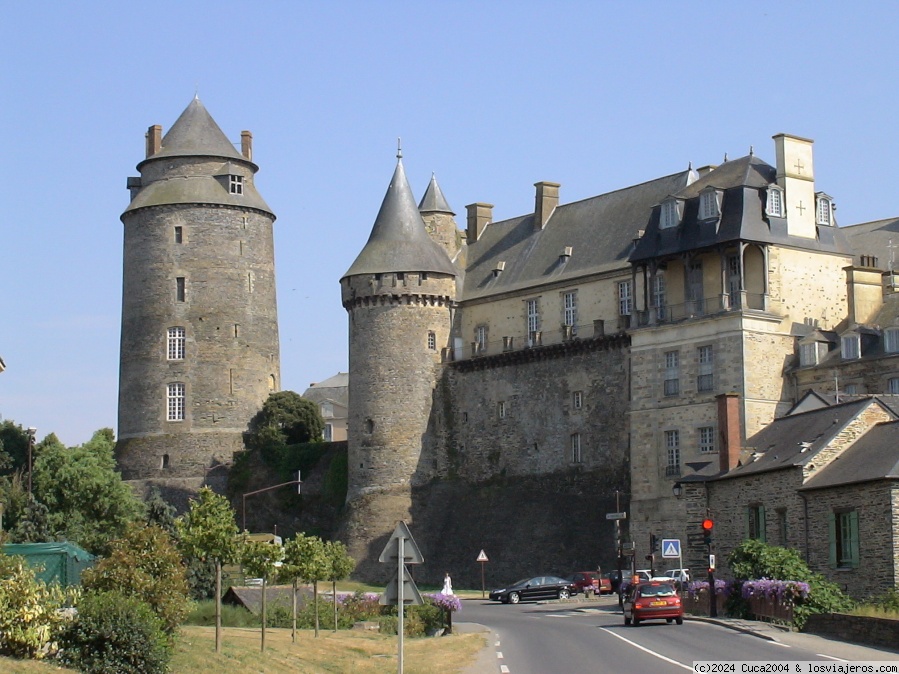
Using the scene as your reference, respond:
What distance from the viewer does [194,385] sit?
77625 mm

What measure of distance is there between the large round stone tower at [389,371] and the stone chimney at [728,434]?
22.6 metres

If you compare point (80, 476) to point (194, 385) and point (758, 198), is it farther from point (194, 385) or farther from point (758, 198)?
point (758, 198)

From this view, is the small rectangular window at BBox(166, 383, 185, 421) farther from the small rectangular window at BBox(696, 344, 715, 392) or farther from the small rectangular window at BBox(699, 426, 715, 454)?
the small rectangular window at BBox(699, 426, 715, 454)

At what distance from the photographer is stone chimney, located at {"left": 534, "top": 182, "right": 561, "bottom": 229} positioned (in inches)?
2926

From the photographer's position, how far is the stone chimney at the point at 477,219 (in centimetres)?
7812

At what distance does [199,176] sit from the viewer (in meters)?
79.2

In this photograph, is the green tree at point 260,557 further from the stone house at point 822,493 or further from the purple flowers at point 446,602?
the stone house at point 822,493

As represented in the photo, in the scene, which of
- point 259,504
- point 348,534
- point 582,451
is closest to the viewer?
point 582,451

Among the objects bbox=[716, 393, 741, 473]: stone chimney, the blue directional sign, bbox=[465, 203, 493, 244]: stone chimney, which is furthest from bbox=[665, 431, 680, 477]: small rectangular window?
bbox=[465, 203, 493, 244]: stone chimney

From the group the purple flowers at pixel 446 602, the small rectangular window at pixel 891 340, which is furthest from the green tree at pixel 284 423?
the purple flowers at pixel 446 602

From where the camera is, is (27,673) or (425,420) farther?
(425,420)

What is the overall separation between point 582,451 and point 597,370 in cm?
327

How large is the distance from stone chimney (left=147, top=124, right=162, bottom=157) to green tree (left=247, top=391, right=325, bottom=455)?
42.9 feet

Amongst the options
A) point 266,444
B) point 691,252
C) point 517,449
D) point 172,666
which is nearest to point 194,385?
point 266,444
